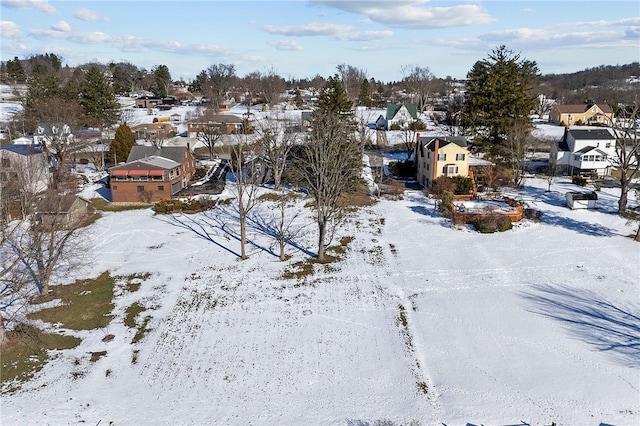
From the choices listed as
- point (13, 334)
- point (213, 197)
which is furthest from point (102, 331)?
point (213, 197)

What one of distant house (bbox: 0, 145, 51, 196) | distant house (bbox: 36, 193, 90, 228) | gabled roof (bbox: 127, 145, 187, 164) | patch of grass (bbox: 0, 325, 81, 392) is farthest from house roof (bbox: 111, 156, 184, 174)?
patch of grass (bbox: 0, 325, 81, 392)

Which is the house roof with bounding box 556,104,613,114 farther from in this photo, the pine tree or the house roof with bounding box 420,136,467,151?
the pine tree

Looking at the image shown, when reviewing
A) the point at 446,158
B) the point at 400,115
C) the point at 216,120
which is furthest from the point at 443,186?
the point at 400,115

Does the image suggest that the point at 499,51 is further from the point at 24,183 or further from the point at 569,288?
the point at 24,183

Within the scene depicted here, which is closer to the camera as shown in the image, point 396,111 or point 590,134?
point 590,134

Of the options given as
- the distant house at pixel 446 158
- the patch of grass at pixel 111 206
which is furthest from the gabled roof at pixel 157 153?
the distant house at pixel 446 158

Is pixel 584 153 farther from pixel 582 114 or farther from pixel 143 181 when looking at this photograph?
pixel 143 181
